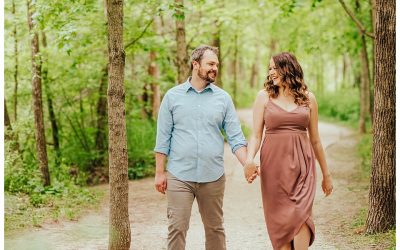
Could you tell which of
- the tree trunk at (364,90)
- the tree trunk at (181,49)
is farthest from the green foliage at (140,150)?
the tree trunk at (364,90)

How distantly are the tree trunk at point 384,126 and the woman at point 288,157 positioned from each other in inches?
86.2

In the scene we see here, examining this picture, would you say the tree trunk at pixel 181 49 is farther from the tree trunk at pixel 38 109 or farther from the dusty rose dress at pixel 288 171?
the dusty rose dress at pixel 288 171

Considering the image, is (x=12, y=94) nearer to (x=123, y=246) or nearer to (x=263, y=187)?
(x=123, y=246)

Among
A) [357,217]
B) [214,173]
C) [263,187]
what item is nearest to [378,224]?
[357,217]

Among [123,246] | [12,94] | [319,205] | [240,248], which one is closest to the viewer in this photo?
[123,246]

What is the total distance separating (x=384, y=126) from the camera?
7.20m

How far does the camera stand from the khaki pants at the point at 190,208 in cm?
511

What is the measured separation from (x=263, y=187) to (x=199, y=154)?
724 mm

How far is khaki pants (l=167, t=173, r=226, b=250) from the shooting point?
5.11 m

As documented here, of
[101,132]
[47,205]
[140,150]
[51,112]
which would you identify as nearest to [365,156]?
[140,150]

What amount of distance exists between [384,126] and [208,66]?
120 inches

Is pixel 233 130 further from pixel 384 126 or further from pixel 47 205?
pixel 47 205

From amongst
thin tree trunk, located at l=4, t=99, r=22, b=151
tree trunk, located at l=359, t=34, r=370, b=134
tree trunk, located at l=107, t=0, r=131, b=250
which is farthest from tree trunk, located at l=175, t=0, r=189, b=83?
tree trunk, located at l=359, t=34, r=370, b=134

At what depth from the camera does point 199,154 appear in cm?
515
